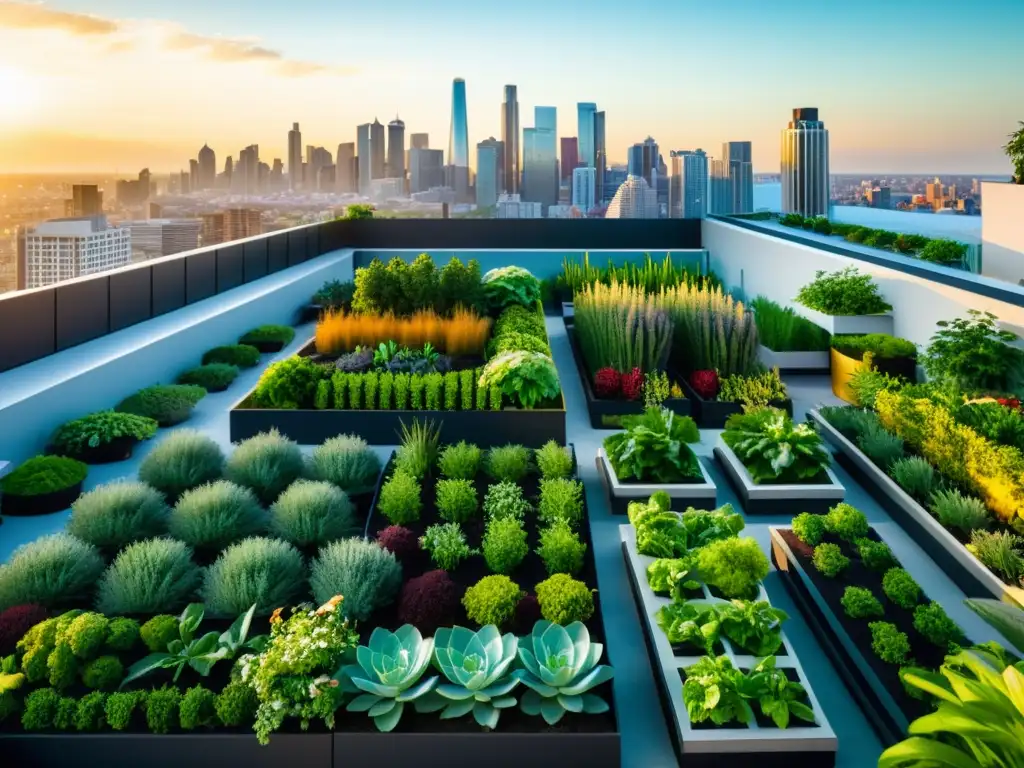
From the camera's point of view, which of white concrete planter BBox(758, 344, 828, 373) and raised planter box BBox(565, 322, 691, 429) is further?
white concrete planter BBox(758, 344, 828, 373)

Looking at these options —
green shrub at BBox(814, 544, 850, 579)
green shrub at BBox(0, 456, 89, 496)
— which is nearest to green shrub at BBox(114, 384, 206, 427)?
green shrub at BBox(0, 456, 89, 496)

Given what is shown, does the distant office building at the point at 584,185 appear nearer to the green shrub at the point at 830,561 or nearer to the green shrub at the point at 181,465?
the green shrub at the point at 181,465

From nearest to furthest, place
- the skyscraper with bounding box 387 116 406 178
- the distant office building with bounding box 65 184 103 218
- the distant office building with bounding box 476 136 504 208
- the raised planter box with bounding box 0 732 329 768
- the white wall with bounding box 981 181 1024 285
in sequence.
A: 1. the raised planter box with bounding box 0 732 329 768
2. the white wall with bounding box 981 181 1024 285
3. the distant office building with bounding box 65 184 103 218
4. the distant office building with bounding box 476 136 504 208
5. the skyscraper with bounding box 387 116 406 178

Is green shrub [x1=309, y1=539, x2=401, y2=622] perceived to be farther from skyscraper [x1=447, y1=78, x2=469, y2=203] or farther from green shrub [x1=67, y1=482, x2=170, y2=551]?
skyscraper [x1=447, y1=78, x2=469, y2=203]

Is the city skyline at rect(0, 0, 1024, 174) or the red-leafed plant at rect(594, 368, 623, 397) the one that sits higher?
the city skyline at rect(0, 0, 1024, 174)

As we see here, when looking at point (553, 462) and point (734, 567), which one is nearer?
point (734, 567)

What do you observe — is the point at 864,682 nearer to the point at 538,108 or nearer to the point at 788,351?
the point at 788,351

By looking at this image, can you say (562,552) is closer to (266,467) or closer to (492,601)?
(492,601)

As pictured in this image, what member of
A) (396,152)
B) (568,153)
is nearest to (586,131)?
(568,153)
